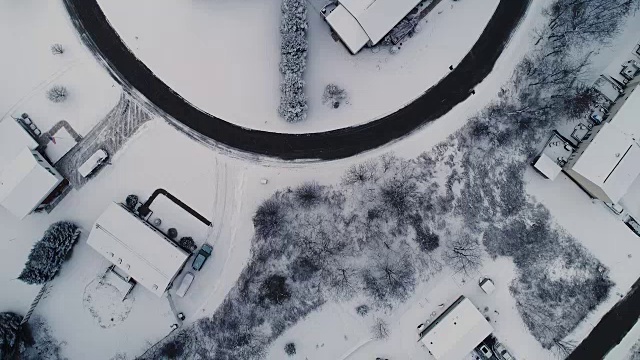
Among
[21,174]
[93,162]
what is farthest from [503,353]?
[21,174]

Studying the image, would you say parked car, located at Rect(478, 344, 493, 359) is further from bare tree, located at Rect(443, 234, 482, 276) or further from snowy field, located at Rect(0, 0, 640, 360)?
bare tree, located at Rect(443, 234, 482, 276)

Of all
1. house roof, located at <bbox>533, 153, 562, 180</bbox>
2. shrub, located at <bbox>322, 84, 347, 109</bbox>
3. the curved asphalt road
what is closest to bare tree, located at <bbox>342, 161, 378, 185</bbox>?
the curved asphalt road

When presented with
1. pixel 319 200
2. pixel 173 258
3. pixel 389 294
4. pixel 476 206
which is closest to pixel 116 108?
pixel 173 258

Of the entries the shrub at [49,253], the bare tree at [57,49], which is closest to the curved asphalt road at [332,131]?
the bare tree at [57,49]

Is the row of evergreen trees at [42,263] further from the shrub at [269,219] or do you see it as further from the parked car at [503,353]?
the parked car at [503,353]

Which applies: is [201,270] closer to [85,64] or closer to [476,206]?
[85,64]

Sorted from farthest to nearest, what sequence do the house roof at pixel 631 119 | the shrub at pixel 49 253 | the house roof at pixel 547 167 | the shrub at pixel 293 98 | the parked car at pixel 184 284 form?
the parked car at pixel 184 284, the house roof at pixel 547 167, the shrub at pixel 49 253, the shrub at pixel 293 98, the house roof at pixel 631 119
